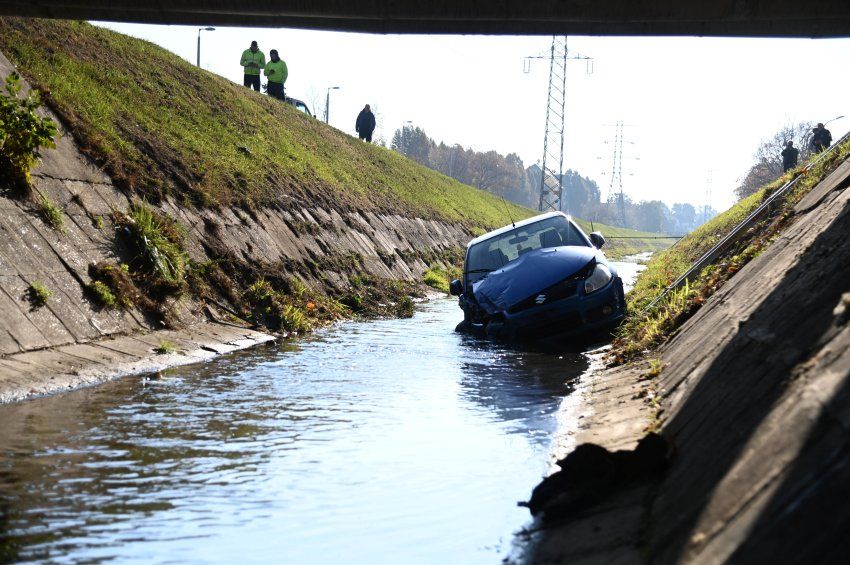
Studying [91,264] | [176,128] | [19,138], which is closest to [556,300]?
[91,264]

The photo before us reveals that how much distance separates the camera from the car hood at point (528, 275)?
445 inches

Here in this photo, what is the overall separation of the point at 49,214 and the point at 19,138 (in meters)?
0.92

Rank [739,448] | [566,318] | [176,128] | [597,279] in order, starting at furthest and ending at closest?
[176,128], [597,279], [566,318], [739,448]

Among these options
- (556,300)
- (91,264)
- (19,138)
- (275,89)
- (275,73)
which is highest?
(275,73)

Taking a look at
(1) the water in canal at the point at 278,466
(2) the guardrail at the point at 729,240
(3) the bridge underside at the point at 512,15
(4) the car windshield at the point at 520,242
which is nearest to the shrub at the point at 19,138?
(3) the bridge underside at the point at 512,15

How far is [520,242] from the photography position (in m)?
13.2

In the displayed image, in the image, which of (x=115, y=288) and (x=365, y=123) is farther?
(x=365, y=123)

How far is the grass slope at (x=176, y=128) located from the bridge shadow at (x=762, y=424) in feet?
33.0

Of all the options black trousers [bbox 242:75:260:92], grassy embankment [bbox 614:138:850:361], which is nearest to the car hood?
grassy embankment [bbox 614:138:850:361]

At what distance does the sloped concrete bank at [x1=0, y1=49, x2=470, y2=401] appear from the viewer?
8.59m

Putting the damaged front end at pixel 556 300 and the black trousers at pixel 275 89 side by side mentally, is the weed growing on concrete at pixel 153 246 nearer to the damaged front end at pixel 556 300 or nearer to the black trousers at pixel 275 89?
the damaged front end at pixel 556 300

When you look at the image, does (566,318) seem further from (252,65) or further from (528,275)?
(252,65)

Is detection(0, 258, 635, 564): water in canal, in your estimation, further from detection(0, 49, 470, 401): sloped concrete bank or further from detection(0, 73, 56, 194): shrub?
detection(0, 73, 56, 194): shrub

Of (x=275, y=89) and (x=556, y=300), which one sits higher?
(x=275, y=89)
